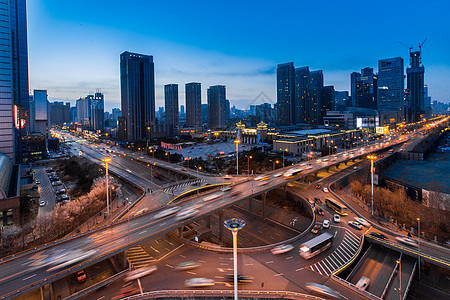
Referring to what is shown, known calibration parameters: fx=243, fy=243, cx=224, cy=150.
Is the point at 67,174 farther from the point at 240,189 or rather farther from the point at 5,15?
the point at 240,189

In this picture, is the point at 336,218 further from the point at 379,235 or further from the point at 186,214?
the point at 186,214

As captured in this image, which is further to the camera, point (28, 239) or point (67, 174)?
point (67, 174)

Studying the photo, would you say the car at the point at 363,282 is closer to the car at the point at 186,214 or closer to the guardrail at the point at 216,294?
the guardrail at the point at 216,294

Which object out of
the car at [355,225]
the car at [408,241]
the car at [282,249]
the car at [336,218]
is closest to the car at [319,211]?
the car at [336,218]

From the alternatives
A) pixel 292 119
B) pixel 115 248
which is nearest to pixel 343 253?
pixel 115 248

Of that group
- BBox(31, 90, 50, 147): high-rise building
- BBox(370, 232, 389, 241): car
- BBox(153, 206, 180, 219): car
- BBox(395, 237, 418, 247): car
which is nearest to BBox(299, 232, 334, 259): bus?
BBox(370, 232, 389, 241): car

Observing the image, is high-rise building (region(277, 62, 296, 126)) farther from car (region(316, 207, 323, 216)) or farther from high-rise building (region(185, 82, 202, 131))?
car (region(316, 207, 323, 216))

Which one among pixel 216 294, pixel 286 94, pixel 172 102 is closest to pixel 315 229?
pixel 216 294
